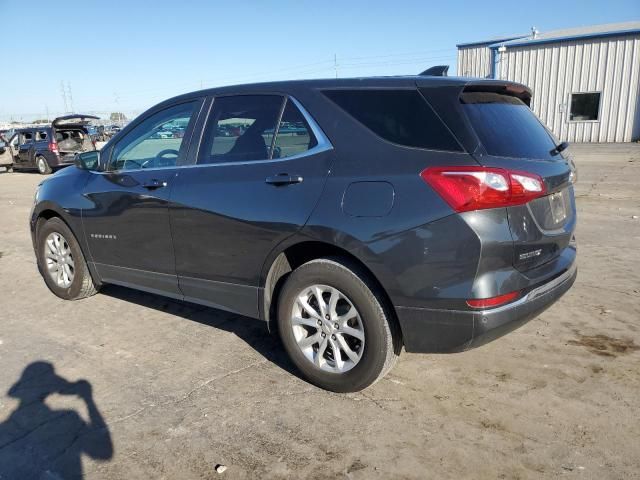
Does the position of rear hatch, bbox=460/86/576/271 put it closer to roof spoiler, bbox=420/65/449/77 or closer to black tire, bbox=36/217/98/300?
roof spoiler, bbox=420/65/449/77

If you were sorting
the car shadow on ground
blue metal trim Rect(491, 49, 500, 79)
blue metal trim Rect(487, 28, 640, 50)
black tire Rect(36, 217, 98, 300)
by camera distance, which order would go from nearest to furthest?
the car shadow on ground, black tire Rect(36, 217, 98, 300), blue metal trim Rect(487, 28, 640, 50), blue metal trim Rect(491, 49, 500, 79)

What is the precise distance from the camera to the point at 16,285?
18.2ft

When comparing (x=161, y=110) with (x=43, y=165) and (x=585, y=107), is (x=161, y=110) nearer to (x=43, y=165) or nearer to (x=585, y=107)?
(x=43, y=165)

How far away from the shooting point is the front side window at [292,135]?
3.16 metres

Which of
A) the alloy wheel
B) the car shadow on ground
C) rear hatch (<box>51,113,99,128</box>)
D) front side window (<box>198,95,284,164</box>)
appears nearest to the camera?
front side window (<box>198,95,284,164</box>)

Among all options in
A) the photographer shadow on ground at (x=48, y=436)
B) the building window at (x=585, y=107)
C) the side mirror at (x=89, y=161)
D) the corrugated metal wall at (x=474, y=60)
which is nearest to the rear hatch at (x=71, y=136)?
the side mirror at (x=89, y=161)

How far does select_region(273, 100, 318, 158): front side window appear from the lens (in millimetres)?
3158

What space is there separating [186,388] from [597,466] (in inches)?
90.6

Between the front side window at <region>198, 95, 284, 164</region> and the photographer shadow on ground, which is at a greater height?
the front side window at <region>198, 95, 284, 164</region>

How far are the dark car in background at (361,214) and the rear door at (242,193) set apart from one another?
10 millimetres

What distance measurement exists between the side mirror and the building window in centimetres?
2305

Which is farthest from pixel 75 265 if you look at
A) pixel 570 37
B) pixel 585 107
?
pixel 585 107

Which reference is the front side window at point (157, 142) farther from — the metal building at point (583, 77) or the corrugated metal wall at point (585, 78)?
the corrugated metal wall at point (585, 78)

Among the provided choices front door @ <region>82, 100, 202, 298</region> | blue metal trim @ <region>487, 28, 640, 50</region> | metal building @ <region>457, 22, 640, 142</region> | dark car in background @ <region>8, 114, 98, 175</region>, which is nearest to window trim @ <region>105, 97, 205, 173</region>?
front door @ <region>82, 100, 202, 298</region>
